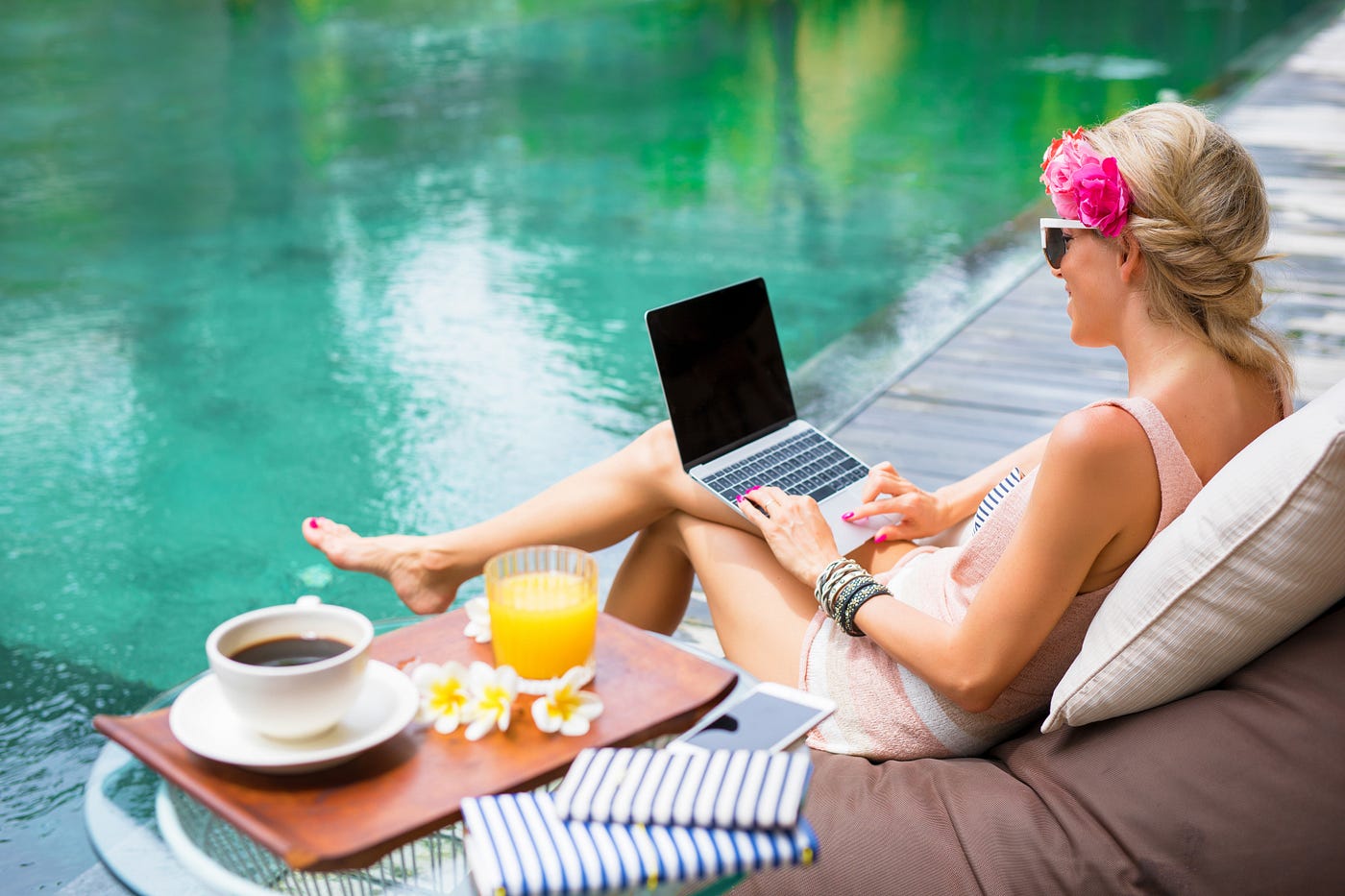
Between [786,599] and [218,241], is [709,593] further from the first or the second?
[218,241]

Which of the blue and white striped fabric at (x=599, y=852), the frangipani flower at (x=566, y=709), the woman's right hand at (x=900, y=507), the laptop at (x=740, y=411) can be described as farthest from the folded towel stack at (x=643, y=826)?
the woman's right hand at (x=900, y=507)

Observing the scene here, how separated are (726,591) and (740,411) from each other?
0.35 m

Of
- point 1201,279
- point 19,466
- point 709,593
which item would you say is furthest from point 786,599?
point 19,466

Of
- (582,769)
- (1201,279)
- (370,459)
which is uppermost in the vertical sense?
(1201,279)

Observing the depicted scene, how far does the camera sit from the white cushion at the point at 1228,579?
1242 mm

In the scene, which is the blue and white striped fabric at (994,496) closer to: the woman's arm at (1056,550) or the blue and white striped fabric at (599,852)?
the woman's arm at (1056,550)

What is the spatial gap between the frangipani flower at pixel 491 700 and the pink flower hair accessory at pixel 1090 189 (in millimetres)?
852

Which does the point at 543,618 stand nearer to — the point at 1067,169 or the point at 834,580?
the point at 834,580

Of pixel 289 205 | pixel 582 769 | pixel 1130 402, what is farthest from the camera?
pixel 289 205

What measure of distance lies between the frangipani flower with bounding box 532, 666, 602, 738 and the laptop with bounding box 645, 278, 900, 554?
0.61 metres

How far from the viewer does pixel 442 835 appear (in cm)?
122

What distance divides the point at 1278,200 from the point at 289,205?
15.8 feet

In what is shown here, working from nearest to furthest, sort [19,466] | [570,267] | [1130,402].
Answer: [1130,402], [19,466], [570,267]

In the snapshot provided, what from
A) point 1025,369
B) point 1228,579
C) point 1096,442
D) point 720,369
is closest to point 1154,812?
point 1228,579
